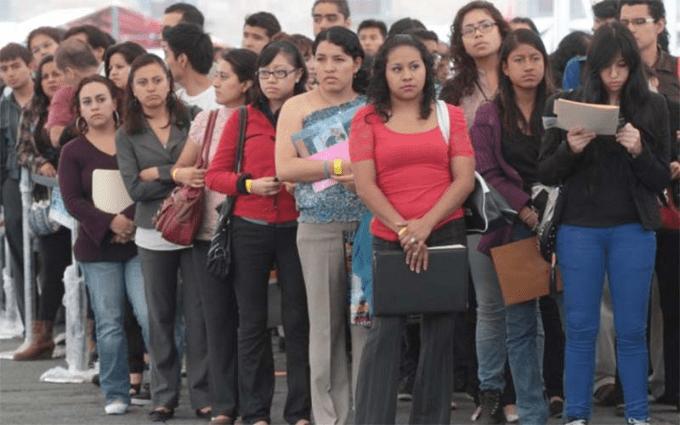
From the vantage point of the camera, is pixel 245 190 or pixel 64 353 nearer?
pixel 245 190

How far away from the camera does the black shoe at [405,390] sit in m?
10.2

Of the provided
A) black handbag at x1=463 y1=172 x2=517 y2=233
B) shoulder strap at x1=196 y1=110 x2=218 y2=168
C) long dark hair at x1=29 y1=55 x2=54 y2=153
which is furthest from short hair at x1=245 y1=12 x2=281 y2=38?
black handbag at x1=463 y1=172 x2=517 y2=233

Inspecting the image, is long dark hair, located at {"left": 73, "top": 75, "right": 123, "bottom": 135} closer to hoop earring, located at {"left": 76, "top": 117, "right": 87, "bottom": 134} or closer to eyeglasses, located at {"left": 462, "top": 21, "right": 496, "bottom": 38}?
hoop earring, located at {"left": 76, "top": 117, "right": 87, "bottom": 134}

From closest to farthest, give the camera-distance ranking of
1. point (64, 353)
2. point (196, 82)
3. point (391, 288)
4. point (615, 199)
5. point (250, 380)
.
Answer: point (391, 288) < point (615, 199) < point (250, 380) < point (196, 82) < point (64, 353)

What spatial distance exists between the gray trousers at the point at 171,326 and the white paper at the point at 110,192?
1.29 ft

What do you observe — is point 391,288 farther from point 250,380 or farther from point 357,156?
point 250,380

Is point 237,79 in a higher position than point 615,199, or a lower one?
higher

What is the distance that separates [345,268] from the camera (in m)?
8.83

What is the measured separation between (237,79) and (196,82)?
3.44 ft

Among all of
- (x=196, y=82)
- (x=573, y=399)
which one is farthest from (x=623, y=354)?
(x=196, y=82)

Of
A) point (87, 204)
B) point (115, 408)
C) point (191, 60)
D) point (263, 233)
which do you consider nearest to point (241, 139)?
point (263, 233)

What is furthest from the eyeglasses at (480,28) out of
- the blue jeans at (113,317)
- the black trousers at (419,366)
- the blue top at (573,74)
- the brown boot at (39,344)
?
the brown boot at (39,344)

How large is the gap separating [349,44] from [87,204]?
7.08 ft

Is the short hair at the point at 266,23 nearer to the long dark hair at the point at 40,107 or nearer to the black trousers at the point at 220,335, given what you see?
the long dark hair at the point at 40,107
